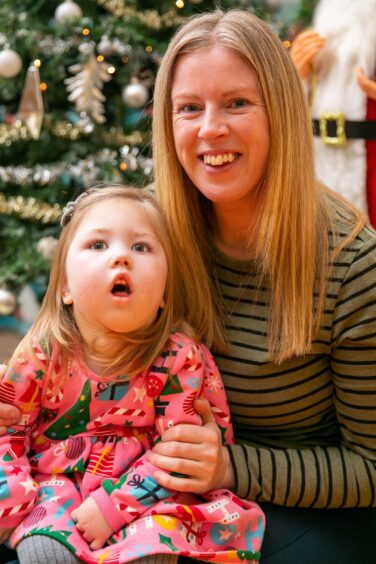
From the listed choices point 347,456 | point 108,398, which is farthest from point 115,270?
point 347,456

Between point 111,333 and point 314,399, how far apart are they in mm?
431

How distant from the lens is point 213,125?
4.17 ft

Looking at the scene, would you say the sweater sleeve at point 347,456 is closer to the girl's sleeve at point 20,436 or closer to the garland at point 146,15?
the girl's sleeve at point 20,436

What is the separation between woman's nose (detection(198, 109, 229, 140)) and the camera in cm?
127

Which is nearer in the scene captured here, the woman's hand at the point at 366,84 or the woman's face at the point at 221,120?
the woman's face at the point at 221,120

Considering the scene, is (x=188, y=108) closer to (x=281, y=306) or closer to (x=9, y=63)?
(x=281, y=306)

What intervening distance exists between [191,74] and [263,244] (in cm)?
36

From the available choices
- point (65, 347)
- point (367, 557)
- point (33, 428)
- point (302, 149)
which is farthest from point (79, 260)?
point (367, 557)

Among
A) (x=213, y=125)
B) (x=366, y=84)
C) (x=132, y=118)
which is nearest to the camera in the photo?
(x=213, y=125)

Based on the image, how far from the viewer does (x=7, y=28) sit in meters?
2.73

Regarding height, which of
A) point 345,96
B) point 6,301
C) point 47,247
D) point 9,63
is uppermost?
point 9,63

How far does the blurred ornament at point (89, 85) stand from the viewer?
8.60ft

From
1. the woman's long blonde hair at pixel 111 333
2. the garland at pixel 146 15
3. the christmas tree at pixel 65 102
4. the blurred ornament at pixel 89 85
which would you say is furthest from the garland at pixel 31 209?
the woman's long blonde hair at pixel 111 333

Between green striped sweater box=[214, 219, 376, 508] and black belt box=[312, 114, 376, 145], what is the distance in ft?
3.43
